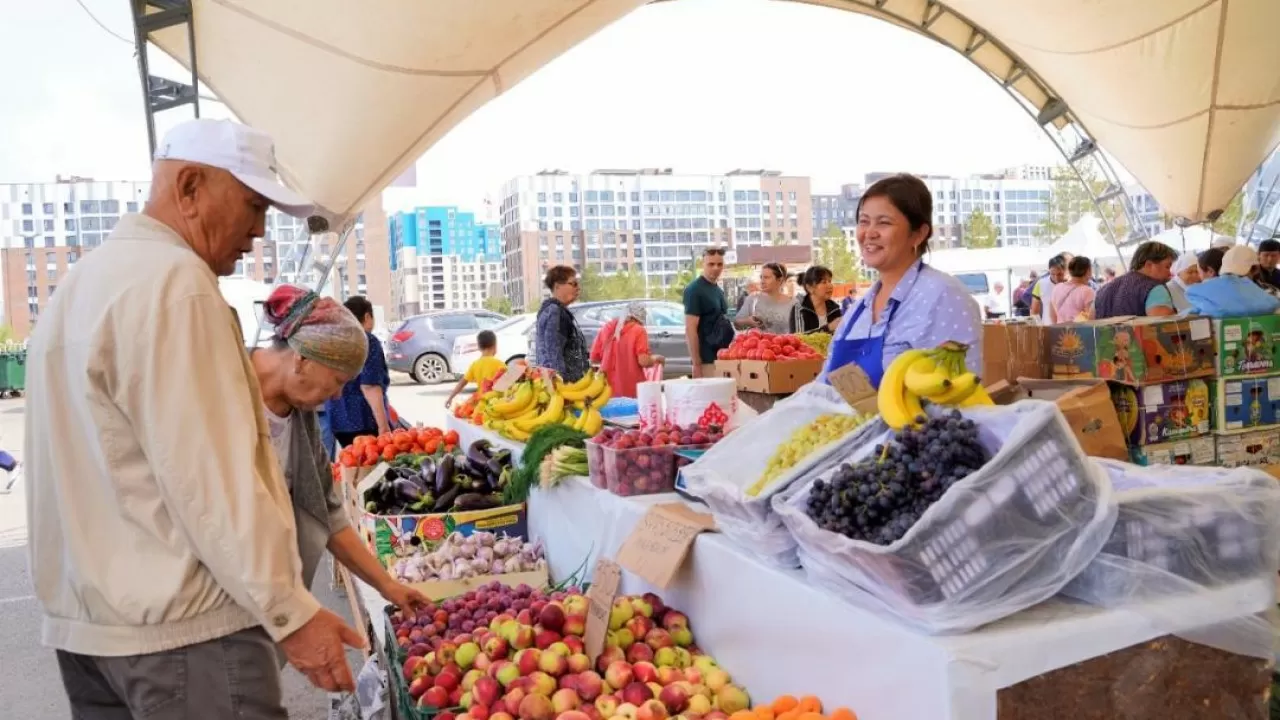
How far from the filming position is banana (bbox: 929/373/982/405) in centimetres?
174

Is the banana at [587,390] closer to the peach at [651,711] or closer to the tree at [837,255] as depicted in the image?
the peach at [651,711]

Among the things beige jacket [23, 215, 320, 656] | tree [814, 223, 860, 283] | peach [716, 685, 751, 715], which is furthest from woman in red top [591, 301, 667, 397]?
tree [814, 223, 860, 283]

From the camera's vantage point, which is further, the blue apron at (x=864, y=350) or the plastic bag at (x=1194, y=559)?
the blue apron at (x=864, y=350)

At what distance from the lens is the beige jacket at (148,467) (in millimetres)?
1556

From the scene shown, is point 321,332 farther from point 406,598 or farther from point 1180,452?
point 1180,452

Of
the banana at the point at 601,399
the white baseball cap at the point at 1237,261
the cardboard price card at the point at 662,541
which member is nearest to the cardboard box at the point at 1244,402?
the white baseball cap at the point at 1237,261

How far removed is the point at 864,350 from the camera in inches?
116

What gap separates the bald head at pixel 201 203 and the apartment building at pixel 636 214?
90312mm

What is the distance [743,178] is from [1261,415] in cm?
9751

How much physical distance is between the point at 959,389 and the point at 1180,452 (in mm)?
3944

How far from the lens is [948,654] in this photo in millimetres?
1438

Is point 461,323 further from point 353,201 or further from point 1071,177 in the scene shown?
point 1071,177

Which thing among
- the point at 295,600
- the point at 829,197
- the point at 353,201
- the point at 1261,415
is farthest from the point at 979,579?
the point at 829,197

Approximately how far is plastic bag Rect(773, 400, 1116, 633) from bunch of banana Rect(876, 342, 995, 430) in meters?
0.18
